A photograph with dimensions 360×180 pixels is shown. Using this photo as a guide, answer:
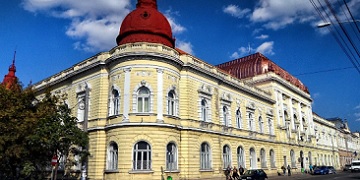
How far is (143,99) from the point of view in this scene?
83.4 ft

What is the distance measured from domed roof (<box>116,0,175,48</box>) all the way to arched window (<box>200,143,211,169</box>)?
10871 millimetres

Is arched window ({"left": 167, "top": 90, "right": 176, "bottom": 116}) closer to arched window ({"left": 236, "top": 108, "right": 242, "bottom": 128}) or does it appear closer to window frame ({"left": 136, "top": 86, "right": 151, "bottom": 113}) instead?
window frame ({"left": 136, "top": 86, "right": 151, "bottom": 113})

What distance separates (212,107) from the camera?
31203 mm

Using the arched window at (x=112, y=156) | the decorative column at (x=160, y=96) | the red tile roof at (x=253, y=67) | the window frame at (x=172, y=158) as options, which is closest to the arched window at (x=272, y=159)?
the red tile roof at (x=253, y=67)

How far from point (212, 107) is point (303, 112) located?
2944cm

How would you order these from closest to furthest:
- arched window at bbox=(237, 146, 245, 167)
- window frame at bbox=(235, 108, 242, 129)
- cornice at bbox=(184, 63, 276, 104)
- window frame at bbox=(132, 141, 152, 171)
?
window frame at bbox=(132, 141, 152, 171) < cornice at bbox=(184, 63, 276, 104) < arched window at bbox=(237, 146, 245, 167) < window frame at bbox=(235, 108, 242, 129)

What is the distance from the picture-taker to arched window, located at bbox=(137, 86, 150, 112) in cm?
2528

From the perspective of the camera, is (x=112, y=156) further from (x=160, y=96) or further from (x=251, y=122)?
(x=251, y=122)

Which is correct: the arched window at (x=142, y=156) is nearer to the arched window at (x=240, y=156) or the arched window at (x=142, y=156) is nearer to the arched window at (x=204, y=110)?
the arched window at (x=204, y=110)

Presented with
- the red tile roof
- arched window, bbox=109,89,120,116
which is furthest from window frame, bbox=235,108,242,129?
arched window, bbox=109,89,120,116

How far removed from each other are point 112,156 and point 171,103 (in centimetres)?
684

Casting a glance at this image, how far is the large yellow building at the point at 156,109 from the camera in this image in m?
24.3

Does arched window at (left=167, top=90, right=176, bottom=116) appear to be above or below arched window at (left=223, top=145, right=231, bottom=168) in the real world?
above

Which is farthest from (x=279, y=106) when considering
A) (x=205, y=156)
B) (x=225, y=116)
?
(x=205, y=156)
